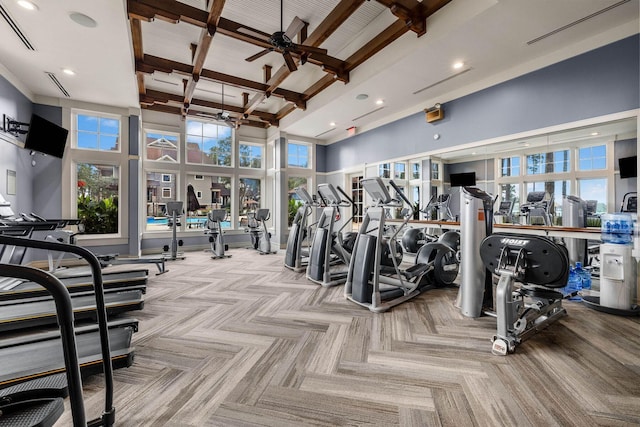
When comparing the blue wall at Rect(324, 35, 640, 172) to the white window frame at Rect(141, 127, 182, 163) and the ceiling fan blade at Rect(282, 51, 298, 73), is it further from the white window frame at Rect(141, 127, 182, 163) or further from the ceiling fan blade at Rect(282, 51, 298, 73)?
the white window frame at Rect(141, 127, 182, 163)

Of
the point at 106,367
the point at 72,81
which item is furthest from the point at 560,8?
the point at 72,81

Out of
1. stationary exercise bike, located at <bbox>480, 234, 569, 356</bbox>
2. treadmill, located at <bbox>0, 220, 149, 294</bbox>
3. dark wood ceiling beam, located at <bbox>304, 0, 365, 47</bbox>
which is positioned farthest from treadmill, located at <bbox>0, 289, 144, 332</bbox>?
dark wood ceiling beam, located at <bbox>304, 0, 365, 47</bbox>

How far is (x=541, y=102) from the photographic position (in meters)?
4.40

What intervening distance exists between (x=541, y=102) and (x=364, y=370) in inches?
188

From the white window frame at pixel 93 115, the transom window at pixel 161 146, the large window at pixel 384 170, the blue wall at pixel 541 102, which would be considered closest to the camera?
the blue wall at pixel 541 102

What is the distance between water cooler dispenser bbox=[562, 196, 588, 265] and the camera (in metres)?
4.10

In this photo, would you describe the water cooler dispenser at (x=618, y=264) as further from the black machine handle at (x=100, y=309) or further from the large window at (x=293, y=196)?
the large window at (x=293, y=196)

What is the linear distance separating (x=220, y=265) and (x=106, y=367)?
477 centimetres

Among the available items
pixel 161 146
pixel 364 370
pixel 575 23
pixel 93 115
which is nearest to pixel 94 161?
pixel 93 115

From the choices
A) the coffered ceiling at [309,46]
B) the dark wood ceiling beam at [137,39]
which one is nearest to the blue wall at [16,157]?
the coffered ceiling at [309,46]

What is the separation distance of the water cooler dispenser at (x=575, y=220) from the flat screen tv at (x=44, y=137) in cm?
844

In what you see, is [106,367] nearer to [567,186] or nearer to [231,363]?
[231,363]

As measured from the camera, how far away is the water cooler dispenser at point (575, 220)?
13.5 ft

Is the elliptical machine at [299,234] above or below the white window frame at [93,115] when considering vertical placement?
below
